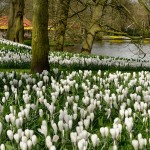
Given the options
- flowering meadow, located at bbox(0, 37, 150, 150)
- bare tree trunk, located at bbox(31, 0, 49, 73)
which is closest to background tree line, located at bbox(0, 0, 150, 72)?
bare tree trunk, located at bbox(31, 0, 49, 73)

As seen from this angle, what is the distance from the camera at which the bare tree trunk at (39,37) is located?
439 inches

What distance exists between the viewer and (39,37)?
37.0 ft

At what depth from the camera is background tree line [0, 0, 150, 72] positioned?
37.0 ft

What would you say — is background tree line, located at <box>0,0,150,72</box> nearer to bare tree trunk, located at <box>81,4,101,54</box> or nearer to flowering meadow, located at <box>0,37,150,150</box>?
bare tree trunk, located at <box>81,4,101,54</box>

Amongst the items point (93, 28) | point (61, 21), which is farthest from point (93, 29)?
point (61, 21)

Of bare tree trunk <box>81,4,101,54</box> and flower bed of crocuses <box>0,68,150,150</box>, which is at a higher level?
bare tree trunk <box>81,4,101,54</box>

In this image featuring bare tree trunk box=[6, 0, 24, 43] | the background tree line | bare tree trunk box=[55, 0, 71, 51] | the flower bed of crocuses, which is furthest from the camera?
bare tree trunk box=[6, 0, 24, 43]

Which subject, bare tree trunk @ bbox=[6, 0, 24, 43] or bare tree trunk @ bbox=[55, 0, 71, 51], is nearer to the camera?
bare tree trunk @ bbox=[55, 0, 71, 51]

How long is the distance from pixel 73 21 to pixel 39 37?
59.9ft

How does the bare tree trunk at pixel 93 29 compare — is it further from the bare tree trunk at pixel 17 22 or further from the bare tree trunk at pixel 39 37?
the bare tree trunk at pixel 39 37

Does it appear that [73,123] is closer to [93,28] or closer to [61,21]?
[61,21]

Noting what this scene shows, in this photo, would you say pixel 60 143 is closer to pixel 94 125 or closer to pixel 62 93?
pixel 94 125

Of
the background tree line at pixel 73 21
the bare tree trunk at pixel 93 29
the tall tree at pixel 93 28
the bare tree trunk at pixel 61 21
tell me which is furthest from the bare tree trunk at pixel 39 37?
the tall tree at pixel 93 28

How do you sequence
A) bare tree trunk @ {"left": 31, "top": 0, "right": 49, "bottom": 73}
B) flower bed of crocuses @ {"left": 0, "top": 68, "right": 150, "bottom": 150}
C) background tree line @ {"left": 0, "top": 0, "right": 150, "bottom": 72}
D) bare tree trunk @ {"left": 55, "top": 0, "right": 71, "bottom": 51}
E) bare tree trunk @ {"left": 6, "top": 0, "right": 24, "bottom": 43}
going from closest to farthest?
1. flower bed of crocuses @ {"left": 0, "top": 68, "right": 150, "bottom": 150}
2. bare tree trunk @ {"left": 31, "top": 0, "right": 49, "bottom": 73}
3. background tree line @ {"left": 0, "top": 0, "right": 150, "bottom": 72}
4. bare tree trunk @ {"left": 55, "top": 0, "right": 71, "bottom": 51}
5. bare tree trunk @ {"left": 6, "top": 0, "right": 24, "bottom": 43}
